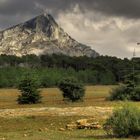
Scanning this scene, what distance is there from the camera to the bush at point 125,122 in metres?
25.6

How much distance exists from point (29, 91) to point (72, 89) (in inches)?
243

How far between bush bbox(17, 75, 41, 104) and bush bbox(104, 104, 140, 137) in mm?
34988

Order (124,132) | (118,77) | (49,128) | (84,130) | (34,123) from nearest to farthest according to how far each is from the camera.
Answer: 1. (124,132)
2. (84,130)
3. (49,128)
4. (34,123)
5. (118,77)

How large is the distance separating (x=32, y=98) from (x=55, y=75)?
310ft

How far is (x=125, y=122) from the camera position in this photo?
2559 centimetres

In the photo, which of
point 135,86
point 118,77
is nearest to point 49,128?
point 135,86

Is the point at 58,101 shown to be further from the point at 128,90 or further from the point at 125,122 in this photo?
the point at 125,122

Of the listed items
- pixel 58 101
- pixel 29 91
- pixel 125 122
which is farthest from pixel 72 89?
pixel 125 122

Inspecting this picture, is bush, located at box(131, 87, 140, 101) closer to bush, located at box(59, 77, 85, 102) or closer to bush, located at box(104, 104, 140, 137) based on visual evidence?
bush, located at box(59, 77, 85, 102)

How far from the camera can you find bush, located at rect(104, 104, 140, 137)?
25.6m

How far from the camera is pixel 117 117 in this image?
85.4ft

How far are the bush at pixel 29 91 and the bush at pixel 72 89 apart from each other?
4.33m

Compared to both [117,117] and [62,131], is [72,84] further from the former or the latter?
[117,117]

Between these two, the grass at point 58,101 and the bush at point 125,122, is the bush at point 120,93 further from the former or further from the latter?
the bush at point 125,122
